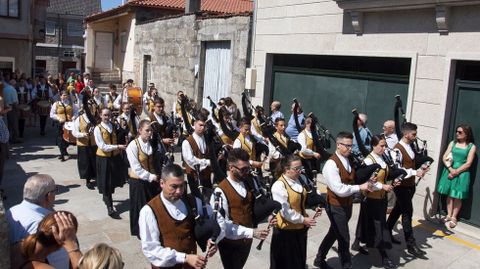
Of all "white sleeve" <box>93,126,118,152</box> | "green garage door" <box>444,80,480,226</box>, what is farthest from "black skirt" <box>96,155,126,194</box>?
"green garage door" <box>444,80,480,226</box>

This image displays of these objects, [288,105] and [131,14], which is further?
[131,14]

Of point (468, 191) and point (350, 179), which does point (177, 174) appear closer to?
point (350, 179)

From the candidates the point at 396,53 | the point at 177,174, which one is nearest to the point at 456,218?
the point at 396,53

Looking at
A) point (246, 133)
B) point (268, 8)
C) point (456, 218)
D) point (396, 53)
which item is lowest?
point (456, 218)

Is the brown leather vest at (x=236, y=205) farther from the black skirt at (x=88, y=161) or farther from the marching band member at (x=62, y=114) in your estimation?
the marching band member at (x=62, y=114)

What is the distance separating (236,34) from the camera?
12344 mm

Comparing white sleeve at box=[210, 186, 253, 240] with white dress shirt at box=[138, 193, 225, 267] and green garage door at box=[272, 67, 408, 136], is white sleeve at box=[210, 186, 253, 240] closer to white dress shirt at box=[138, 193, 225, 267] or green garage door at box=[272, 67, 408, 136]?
white dress shirt at box=[138, 193, 225, 267]

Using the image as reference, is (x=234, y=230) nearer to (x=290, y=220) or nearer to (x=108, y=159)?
(x=290, y=220)

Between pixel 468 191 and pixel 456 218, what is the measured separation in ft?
1.65

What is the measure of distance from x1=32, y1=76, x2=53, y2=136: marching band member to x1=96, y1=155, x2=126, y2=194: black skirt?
23.4ft

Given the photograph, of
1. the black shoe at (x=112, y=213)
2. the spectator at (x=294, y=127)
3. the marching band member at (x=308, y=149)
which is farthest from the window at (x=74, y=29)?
the marching band member at (x=308, y=149)

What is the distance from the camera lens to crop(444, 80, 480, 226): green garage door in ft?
23.3

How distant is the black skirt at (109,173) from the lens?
735cm

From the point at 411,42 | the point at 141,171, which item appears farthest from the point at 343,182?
the point at 411,42
